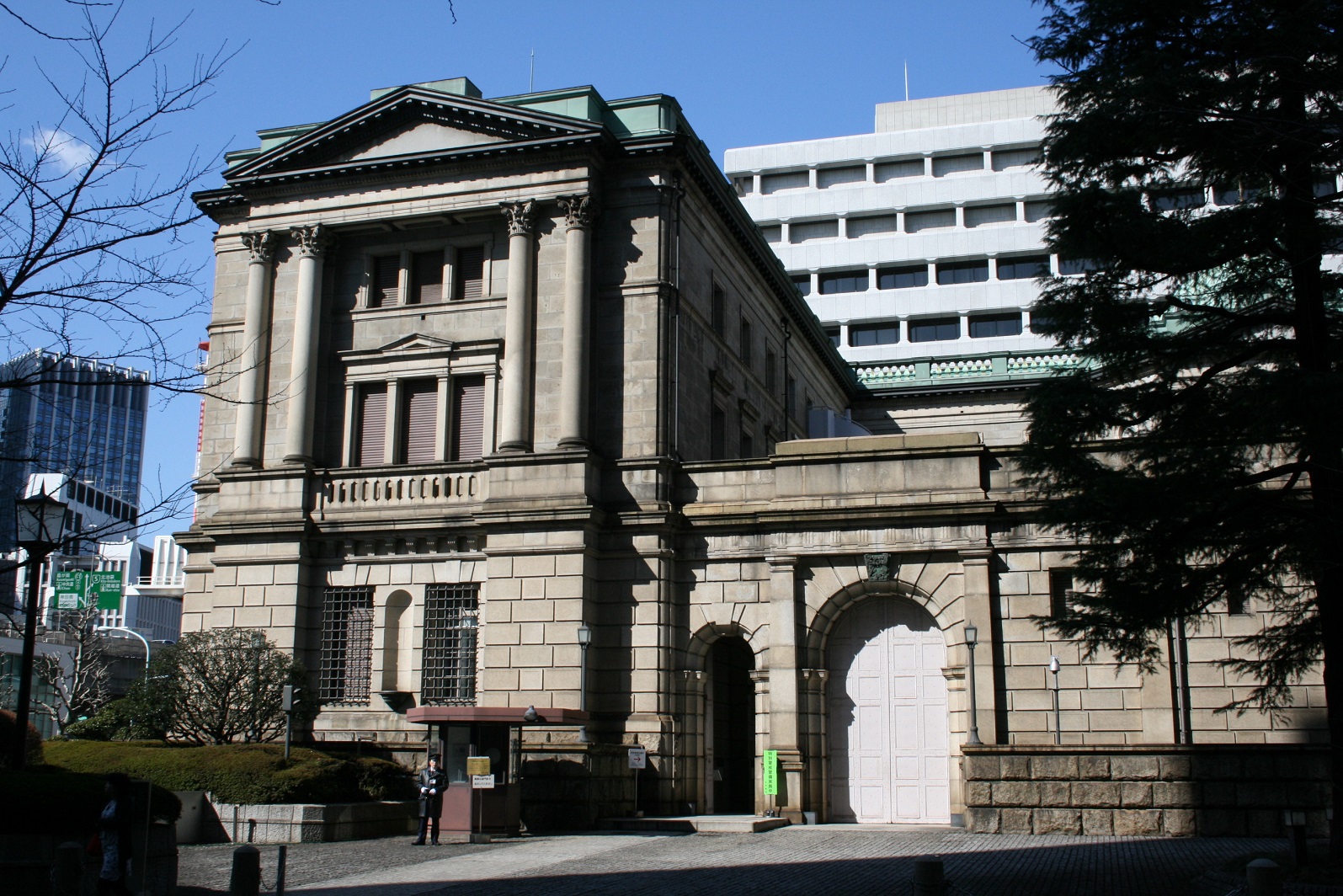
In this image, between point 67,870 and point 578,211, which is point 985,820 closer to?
point 67,870

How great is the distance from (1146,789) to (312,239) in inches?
953

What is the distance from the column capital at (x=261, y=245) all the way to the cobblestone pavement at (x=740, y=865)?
1707 cm

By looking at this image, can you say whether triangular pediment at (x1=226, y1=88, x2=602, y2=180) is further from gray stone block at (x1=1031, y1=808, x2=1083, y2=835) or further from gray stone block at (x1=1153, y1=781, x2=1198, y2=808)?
gray stone block at (x1=1153, y1=781, x2=1198, y2=808)

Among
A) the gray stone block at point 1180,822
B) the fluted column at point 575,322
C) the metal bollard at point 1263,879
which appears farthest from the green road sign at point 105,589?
the metal bollard at point 1263,879

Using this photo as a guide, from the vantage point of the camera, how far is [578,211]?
1284 inches

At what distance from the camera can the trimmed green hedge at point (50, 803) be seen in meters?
15.2

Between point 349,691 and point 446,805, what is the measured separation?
28.8 feet

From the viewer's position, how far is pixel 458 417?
33.9 metres

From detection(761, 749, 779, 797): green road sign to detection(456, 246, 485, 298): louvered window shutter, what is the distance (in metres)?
14.0

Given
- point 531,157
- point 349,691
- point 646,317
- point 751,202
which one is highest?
point 751,202

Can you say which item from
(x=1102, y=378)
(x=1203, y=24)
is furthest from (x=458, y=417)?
(x=1203, y=24)

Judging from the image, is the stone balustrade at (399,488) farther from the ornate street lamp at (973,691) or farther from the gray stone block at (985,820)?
the gray stone block at (985,820)

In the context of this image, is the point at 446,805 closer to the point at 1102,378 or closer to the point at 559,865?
the point at 559,865

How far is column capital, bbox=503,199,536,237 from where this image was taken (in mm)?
33031
